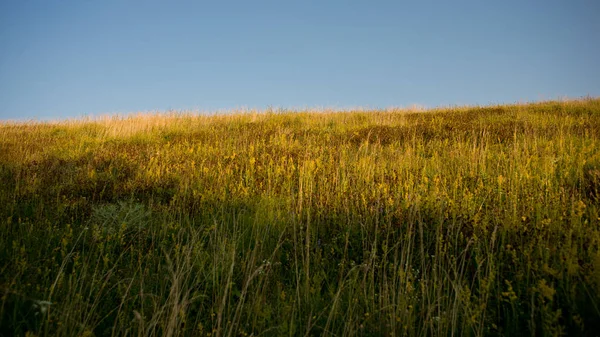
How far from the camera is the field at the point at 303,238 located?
195cm

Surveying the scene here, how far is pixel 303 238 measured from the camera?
10.3ft

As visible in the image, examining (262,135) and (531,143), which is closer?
(531,143)

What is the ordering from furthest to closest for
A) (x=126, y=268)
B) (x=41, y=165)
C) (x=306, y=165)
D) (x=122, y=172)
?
1. (x=41, y=165)
2. (x=122, y=172)
3. (x=306, y=165)
4. (x=126, y=268)

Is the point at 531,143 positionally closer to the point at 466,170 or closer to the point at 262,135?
the point at 466,170

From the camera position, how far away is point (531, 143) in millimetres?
6012

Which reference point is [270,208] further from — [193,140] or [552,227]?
[193,140]

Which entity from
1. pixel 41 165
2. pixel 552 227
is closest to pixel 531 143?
pixel 552 227

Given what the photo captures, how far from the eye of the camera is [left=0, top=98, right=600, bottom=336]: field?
195 centimetres

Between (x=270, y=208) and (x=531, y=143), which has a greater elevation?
(x=531, y=143)

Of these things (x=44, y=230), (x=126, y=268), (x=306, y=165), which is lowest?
(x=126, y=268)

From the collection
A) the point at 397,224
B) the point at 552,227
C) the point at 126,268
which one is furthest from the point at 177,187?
the point at 552,227

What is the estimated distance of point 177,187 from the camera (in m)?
4.73

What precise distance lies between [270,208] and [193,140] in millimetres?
4981

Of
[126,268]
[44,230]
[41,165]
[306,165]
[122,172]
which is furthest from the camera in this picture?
[41,165]
